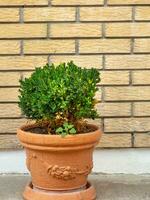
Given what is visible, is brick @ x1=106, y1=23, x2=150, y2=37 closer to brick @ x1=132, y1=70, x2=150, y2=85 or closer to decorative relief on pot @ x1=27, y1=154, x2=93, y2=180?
brick @ x1=132, y1=70, x2=150, y2=85

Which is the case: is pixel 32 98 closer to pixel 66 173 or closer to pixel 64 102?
pixel 64 102

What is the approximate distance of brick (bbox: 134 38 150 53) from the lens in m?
5.66

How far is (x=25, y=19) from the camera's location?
5605 mm

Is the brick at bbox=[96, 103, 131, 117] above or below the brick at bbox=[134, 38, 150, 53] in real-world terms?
below

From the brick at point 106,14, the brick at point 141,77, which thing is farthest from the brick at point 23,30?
the brick at point 141,77

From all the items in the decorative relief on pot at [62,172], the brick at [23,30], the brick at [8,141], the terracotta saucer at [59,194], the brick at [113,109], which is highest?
the brick at [23,30]

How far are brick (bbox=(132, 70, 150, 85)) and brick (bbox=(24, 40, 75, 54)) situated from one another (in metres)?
0.67

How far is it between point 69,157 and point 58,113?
359mm

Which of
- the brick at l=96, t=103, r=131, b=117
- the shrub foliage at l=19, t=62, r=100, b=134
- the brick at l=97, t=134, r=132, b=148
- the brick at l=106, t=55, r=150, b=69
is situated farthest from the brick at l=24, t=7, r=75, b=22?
the brick at l=97, t=134, r=132, b=148

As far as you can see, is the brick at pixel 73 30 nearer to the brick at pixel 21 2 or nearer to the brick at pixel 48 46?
the brick at pixel 48 46

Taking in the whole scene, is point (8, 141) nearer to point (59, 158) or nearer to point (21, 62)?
point (21, 62)

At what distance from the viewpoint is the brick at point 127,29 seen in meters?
5.64

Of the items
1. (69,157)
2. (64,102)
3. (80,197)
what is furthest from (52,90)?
(80,197)

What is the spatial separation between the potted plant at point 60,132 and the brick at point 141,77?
1.07 m
